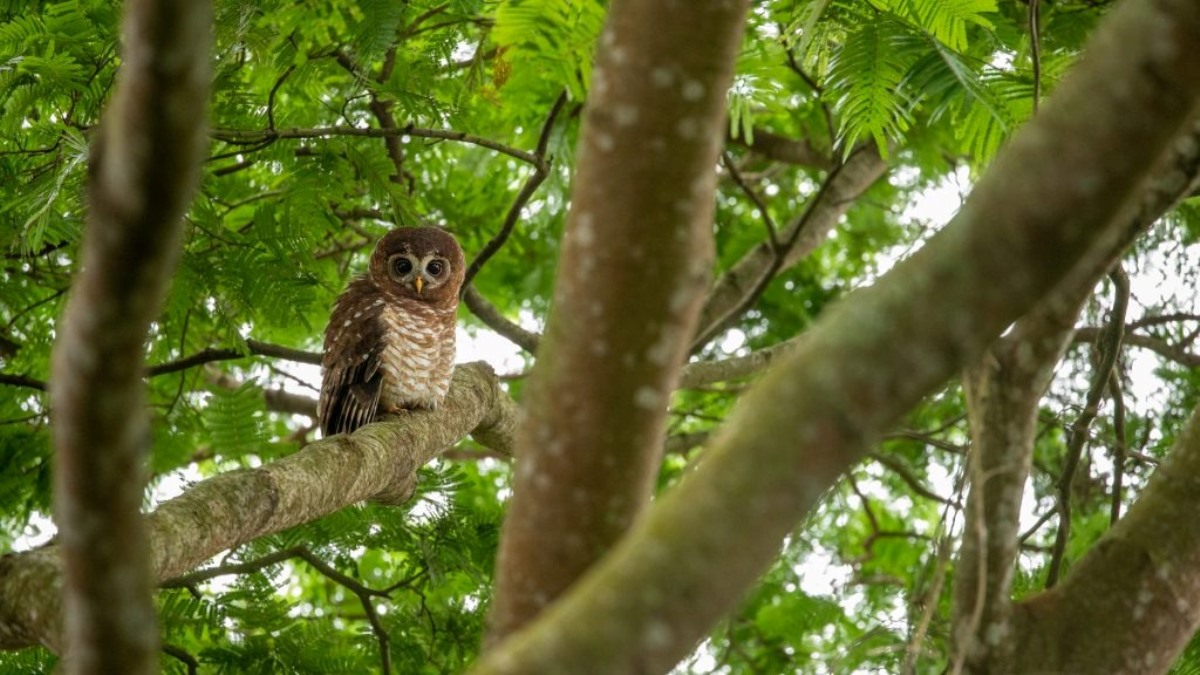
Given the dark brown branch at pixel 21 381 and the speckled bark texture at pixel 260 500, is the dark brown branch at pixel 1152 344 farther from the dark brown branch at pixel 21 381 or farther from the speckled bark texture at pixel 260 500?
the dark brown branch at pixel 21 381

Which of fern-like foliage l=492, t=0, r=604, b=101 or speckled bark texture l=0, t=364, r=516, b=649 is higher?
fern-like foliage l=492, t=0, r=604, b=101

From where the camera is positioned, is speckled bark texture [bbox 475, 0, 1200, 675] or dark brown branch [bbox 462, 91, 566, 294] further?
dark brown branch [bbox 462, 91, 566, 294]

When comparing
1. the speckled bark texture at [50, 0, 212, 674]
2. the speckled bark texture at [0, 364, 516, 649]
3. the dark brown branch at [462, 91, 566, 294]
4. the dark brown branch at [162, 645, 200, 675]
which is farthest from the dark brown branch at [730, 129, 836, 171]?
the speckled bark texture at [50, 0, 212, 674]

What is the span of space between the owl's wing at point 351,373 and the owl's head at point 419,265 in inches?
10.8

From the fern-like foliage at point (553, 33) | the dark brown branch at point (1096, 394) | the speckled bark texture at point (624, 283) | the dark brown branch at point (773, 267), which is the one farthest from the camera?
the dark brown branch at point (773, 267)

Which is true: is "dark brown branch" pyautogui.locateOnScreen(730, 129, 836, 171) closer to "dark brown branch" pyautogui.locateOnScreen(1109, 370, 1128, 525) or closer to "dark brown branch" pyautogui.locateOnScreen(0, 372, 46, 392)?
"dark brown branch" pyautogui.locateOnScreen(1109, 370, 1128, 525)

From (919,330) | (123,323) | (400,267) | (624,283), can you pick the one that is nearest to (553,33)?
(624,283)

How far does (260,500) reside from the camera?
293 cm

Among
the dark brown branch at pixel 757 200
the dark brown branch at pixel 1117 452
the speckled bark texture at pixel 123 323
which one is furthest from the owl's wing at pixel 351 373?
the speckled bark texture at pixel 123 323

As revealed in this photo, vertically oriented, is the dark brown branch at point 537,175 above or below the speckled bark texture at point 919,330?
above

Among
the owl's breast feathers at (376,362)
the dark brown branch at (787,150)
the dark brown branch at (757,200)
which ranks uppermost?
the dark brown branch at (787,150)

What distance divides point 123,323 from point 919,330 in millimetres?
837

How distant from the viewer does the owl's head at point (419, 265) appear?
5.62m

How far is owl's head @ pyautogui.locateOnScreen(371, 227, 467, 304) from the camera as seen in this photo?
5.62 meters
